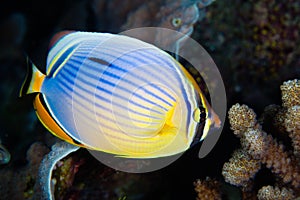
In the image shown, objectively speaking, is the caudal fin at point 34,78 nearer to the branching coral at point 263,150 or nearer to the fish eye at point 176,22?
the branching coral at point 263,150

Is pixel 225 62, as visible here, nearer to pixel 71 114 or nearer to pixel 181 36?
pixel 181 36

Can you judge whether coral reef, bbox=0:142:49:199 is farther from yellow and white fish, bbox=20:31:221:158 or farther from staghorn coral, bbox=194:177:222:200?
staghorn coral, bbox=194:177:222:200

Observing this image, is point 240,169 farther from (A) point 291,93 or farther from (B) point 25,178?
(B) point 25,178

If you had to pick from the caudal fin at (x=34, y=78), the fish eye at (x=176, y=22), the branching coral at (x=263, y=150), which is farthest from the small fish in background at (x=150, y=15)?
the caudal fin at (x=34, y=78)

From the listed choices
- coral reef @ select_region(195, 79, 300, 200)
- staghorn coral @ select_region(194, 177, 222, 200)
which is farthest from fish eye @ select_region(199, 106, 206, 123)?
staghorn coral @ select_region(194, 177, 222, 200)

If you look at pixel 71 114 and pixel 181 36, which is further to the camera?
pixel 181 36

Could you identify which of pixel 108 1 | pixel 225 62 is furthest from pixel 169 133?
pixel 108 1
